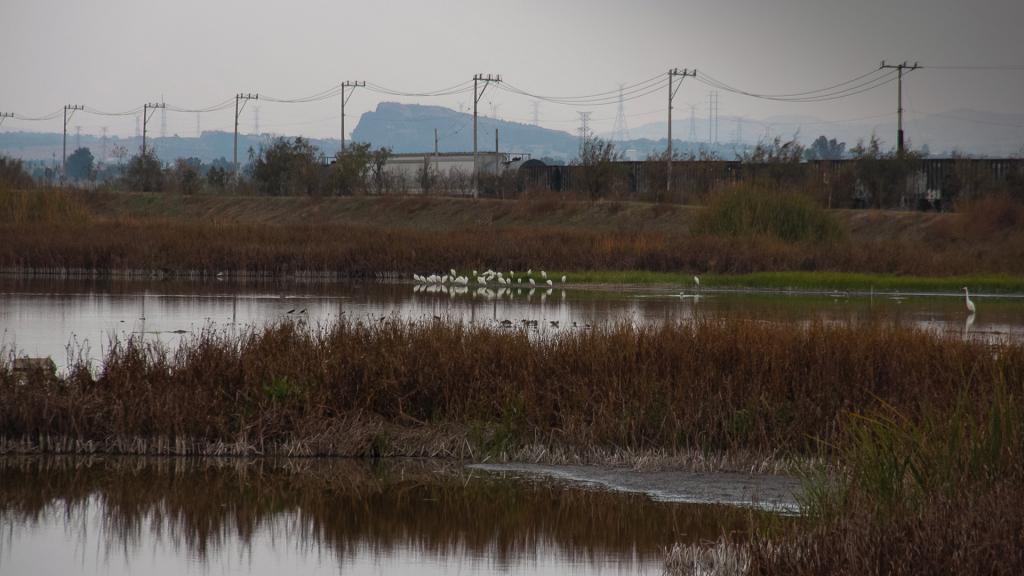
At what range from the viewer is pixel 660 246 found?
47.2 metres

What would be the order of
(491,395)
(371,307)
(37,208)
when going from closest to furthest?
(491,395) → (371,307) → (37,208)

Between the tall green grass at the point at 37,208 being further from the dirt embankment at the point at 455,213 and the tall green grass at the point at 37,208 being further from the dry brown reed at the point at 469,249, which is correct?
the dirt embankment at the point at 455,213

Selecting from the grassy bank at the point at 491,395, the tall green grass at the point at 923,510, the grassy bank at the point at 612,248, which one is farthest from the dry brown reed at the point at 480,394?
the grassy bank at the point at 612,248

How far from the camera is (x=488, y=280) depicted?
43031 mm

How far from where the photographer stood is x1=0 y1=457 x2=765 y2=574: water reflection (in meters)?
10.2

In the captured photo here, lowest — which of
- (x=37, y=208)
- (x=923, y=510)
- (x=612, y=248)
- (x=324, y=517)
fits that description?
(x=324, y=517)

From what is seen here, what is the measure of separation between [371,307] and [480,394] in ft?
56.9

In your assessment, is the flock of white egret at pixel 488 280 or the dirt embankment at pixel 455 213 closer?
the flock of white egret at pixel 488 280

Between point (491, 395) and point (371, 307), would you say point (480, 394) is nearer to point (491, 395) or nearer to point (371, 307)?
point (491, 395)

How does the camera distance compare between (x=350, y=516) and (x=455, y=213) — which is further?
(x=455, y=213)

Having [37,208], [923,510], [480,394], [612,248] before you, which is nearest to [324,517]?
[480,394]

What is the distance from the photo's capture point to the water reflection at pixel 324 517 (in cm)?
1022

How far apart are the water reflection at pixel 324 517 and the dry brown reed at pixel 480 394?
37 cm

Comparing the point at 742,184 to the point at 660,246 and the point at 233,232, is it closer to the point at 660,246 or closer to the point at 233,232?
the point at 660,246
